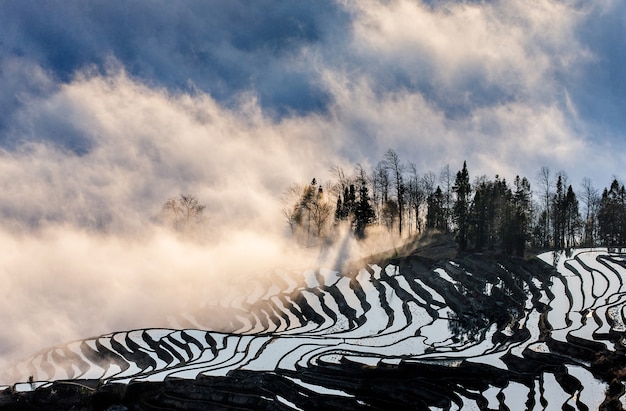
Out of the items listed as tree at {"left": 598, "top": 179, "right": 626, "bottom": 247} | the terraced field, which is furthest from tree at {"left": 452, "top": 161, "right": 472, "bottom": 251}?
tree at {"left": 598, "top": 179, "right": 626, "bottom": 247}

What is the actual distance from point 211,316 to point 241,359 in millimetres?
17828

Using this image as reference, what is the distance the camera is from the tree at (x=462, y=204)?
67.5m

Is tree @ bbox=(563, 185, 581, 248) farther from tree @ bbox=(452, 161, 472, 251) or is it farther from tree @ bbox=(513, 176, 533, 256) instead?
tree @ bbox=(452, 161, 472, 251)

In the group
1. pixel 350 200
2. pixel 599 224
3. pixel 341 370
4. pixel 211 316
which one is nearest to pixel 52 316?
pixel 211 316

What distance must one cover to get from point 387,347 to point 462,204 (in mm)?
37115

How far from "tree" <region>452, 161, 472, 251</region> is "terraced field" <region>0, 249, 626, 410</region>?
4.31 m

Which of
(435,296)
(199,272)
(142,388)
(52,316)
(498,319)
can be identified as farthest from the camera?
(199,272)

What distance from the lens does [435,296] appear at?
52.8m

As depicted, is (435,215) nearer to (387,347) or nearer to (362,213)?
(362,213)

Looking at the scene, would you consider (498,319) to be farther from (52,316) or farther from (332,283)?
(52,316)

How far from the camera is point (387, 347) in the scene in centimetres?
4000

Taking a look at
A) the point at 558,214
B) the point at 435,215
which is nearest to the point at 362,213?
the point at 435,215

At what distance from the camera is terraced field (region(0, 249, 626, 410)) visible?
95.9ft

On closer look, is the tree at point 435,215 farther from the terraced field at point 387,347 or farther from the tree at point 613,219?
the tree at point 613,219
